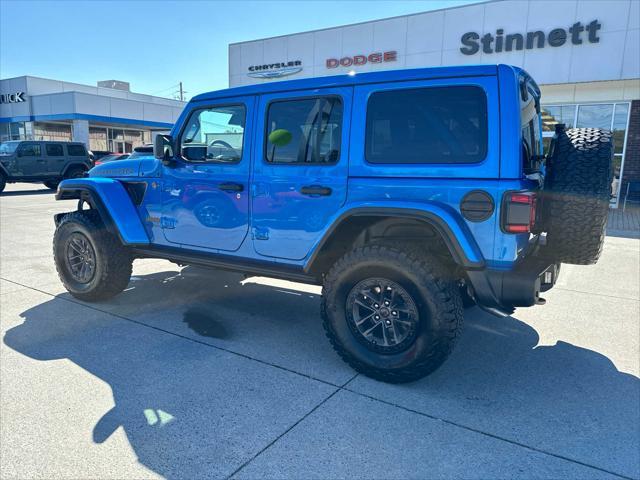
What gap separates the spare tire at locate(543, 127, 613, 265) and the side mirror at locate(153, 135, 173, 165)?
307 centimetres

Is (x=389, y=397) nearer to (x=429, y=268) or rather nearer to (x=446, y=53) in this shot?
(x=429, y=268)

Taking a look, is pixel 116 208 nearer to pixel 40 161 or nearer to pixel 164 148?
pixel 164 148

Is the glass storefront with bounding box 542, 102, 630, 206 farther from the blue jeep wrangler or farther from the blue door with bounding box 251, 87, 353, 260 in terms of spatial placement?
the blue door with bounding box 251, 87, 353, 260

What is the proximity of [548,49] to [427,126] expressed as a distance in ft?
40.2

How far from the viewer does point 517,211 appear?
2635mm

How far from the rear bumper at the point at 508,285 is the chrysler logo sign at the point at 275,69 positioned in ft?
50.3

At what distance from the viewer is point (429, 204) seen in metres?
2.86

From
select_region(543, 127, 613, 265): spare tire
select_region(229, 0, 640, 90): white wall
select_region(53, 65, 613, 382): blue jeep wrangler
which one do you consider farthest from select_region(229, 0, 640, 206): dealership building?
select_region(53, 65, 613, 382): blue jeep wrangler

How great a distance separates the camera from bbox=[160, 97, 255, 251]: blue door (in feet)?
12.2

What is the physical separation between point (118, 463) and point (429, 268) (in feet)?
Result: 6.72

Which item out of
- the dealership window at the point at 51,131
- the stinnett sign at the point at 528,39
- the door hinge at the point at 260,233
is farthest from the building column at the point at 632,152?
the dealership window at the point at 51,131

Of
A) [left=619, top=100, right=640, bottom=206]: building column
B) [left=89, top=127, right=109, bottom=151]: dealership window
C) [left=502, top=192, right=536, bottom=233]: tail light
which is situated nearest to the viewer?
[left=502, top=192, right=536, bottom=233]: tail light

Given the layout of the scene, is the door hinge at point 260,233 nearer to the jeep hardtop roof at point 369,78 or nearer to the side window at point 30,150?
the jeep hardtop roof at point 369,78

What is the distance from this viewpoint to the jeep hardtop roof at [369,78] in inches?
111
